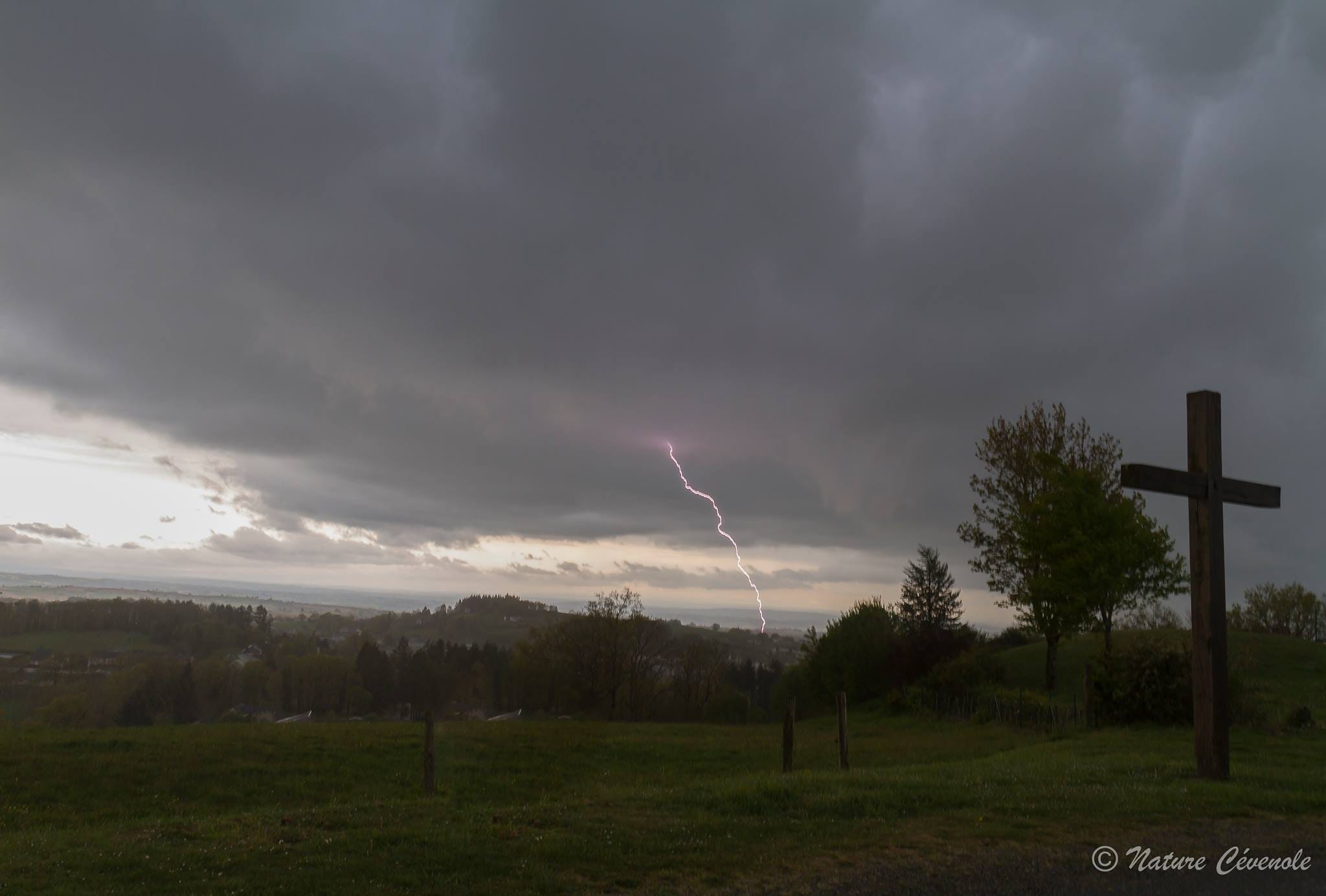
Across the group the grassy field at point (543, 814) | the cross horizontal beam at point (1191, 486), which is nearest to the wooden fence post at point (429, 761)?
the grassy field at point (543, 814)

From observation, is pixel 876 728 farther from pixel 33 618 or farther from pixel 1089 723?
pixel 33 618

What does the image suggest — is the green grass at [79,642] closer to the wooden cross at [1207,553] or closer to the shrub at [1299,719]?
the shrub at [1299,719]

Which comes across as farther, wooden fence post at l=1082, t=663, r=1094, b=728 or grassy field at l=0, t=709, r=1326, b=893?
wooden fence post at l=1082, t=663, r=1094, b=728

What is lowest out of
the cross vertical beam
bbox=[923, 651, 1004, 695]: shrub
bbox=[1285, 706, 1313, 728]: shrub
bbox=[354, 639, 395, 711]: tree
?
bbox=[354, 639, 395, 711]: tree

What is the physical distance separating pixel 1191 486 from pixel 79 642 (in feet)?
302

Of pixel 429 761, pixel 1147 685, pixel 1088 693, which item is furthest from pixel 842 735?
pixel 1088 693

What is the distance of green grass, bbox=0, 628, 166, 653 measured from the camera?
7400 cm

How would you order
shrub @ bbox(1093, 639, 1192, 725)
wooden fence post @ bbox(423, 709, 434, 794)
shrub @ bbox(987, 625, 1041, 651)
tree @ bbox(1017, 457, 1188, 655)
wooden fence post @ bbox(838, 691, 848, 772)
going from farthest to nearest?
shrub @ bbox(987, 625, 1041, 651) < tree @ bbox(1017, 457, 1188, 655) < shrub @ bbox(1093, 639, 1192, 725) < wooden fence post @ bbox(838, 691, 848, 772) < wooden fence post @ bbox(423, 709, 434, 794)

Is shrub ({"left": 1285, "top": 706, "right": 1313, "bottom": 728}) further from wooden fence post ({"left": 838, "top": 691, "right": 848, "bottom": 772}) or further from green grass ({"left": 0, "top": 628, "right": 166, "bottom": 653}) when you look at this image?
green grass ({"left": 0, "top": 628, "right": 166, "bottom": 653})

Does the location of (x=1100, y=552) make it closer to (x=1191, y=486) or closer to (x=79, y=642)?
(x=1191, y=486)

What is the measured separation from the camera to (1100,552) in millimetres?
29047

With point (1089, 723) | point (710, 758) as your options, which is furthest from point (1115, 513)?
point (710, 758)

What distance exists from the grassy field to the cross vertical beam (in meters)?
0.64

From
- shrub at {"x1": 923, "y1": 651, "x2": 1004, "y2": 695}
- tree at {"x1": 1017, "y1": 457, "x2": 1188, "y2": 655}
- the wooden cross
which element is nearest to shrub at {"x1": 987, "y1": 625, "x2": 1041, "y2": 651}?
shrub at {"x1": 923, "y1": 651, "x2": 1004, "y2": 695}
